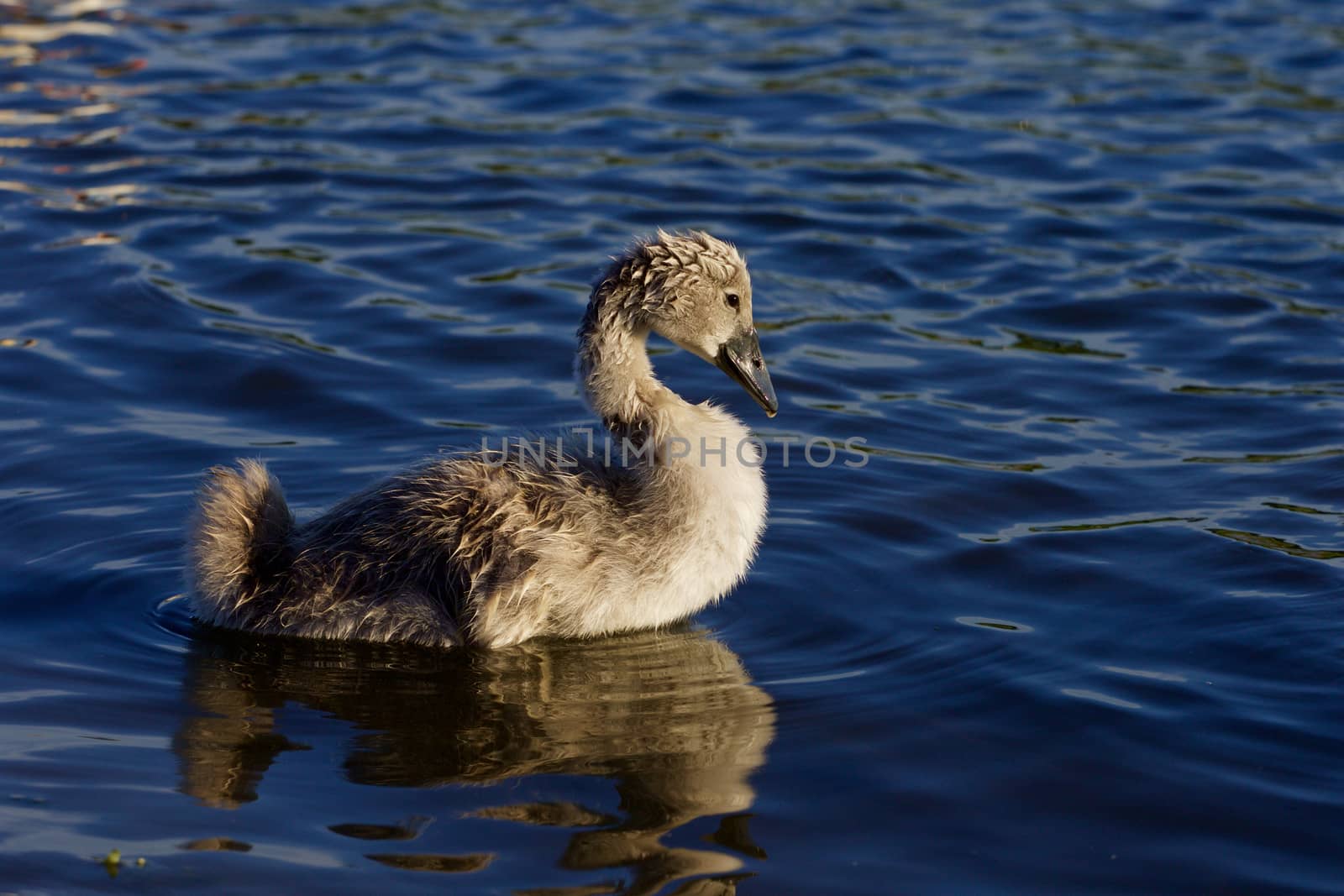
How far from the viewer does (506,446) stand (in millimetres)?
7195

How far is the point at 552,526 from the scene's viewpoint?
6703mm

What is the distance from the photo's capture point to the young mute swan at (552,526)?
6598mm

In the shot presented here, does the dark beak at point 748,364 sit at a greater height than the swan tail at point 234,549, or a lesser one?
greater

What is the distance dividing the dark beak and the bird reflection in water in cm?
111

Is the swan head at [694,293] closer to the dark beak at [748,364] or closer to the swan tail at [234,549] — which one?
the dark beak at [748,364]

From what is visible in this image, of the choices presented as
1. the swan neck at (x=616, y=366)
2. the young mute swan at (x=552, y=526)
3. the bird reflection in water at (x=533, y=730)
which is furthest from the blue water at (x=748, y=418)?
the swan neck at (x=616, y=366)

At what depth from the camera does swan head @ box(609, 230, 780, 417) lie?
7066 millimetres

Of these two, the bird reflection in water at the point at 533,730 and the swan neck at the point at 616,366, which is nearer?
the bird reflection in water at the point at 533,730

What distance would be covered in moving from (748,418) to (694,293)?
2.35 meters
